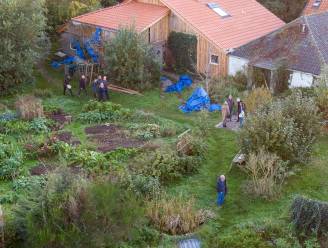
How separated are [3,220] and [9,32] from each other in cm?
1517

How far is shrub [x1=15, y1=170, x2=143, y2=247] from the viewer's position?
1358 cm

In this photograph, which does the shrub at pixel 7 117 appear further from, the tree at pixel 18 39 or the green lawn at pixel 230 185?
the tree at pixel 18 39

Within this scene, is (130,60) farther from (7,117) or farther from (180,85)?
(7,117)

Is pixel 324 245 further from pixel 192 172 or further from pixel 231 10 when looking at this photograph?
pixel 231 10

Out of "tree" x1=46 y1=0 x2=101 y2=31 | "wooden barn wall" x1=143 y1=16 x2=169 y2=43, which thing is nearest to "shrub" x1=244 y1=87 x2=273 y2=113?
"wooden barn wall" x1=143 y1=16 x2=169 y2=43

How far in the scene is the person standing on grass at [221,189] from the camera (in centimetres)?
1752

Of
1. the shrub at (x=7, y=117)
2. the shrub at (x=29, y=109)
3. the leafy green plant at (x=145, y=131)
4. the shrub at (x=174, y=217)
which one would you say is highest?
the shrub at (x=29, y=109)

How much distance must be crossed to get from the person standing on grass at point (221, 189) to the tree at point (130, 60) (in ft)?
41.4

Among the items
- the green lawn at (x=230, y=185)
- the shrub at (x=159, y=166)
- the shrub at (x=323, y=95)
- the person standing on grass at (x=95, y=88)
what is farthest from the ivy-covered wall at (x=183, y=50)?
the shrub at (x=159, y=166)

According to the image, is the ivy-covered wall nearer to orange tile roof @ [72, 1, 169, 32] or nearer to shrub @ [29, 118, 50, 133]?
orange tile roof @ [72, 1, 169, 32]

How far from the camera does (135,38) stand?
2884 centimetres

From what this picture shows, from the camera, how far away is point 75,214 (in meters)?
13.6

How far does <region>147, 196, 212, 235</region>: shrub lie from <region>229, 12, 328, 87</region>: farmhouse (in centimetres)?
1343

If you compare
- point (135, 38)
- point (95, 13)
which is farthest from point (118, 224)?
point (95, 13)
